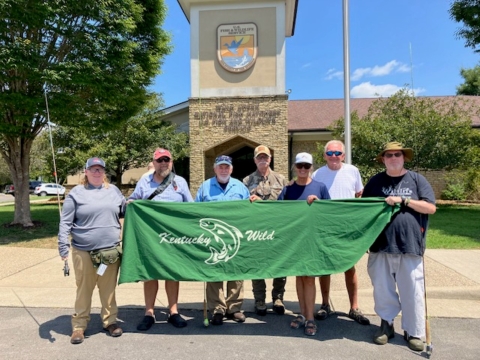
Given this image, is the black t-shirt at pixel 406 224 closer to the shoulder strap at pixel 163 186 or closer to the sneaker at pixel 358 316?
the sneaker at pixel 358 316

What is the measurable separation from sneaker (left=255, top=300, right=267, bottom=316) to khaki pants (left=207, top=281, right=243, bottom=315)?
0.25 meters

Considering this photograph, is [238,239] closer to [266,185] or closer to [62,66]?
[266,185]

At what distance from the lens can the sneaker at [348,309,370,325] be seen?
4.25 metres

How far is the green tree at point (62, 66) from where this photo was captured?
859 centimetres

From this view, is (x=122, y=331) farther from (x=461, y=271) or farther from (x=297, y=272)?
(x=461, y=271)

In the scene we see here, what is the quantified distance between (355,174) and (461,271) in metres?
3.32

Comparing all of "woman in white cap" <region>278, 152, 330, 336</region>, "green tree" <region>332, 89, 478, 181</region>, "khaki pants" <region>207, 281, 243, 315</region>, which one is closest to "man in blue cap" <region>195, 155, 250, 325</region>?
"khaki pants" <region>207, 281, 243, 315</region>

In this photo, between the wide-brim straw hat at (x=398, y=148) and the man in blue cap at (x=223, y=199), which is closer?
the wide-brim straw hat at (x=398, y=148)

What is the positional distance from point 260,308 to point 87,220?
7.57 ft

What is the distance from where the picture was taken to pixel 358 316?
431cm

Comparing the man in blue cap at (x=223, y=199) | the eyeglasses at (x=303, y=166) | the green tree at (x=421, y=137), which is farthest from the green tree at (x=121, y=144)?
the eyeglasses at (x=303, y=166)

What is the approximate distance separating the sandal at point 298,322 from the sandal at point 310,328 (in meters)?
0.14

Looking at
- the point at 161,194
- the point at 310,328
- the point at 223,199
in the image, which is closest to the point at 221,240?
the point at 223,199

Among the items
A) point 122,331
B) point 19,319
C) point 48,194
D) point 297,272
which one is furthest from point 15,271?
point 48,194
